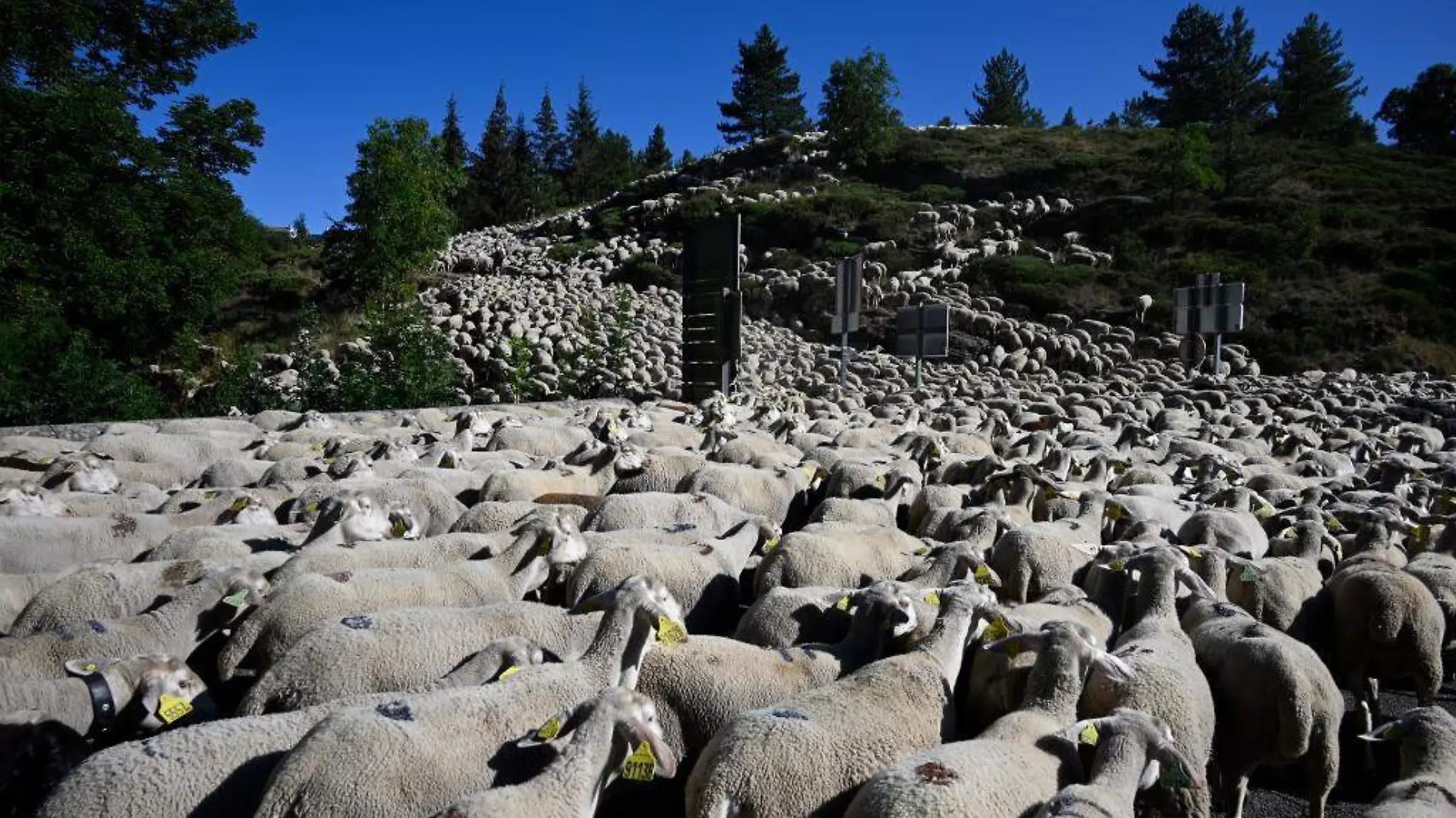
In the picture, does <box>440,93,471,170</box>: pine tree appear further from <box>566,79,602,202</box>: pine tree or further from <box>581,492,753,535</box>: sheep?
<box>581,492,753,535</box>: sheep

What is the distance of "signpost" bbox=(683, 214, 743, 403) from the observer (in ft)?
57.9

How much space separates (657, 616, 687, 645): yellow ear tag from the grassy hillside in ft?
105

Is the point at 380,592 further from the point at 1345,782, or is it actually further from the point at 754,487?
the point at 1345,782

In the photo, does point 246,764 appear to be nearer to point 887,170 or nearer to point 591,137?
point 887,170

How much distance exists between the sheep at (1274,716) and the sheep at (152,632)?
4.99m

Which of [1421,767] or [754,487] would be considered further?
[754,487]

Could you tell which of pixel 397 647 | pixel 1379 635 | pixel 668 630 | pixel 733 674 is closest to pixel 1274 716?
pixel 1379 635

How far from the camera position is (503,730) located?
376cm

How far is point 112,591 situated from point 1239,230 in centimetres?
4335

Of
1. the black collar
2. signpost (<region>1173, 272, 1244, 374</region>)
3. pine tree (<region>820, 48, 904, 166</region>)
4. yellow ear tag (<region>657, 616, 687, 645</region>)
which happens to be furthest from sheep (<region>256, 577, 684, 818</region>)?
pine tree (<region>820, 48, 904, 166</region>)

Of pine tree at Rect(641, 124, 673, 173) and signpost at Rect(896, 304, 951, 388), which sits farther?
pine tree at Rect(641, 124, 673, 173)

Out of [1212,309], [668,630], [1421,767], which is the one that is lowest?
[1421,767]

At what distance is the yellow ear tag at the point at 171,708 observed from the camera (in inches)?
164

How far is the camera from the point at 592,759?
3467 mm
